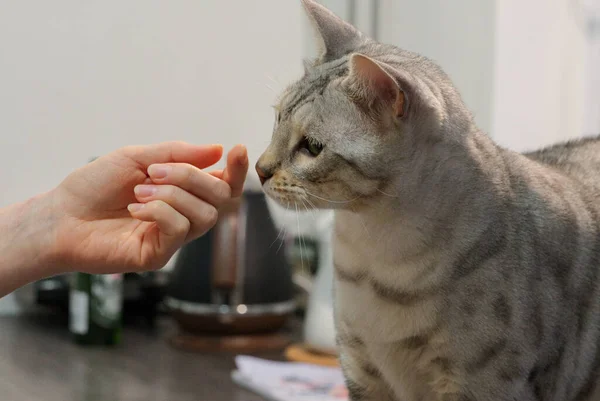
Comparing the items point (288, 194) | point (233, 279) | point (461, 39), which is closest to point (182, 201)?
point (288, 194)

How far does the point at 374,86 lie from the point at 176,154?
303mm

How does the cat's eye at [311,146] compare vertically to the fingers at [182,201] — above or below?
above

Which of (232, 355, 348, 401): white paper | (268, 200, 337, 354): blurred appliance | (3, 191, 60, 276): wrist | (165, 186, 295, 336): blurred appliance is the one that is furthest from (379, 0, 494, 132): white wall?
(3, 191, 60, 276): wrist

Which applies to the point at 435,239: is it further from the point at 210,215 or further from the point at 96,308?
the point at 96,308

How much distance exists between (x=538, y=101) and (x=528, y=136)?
0.08 metres

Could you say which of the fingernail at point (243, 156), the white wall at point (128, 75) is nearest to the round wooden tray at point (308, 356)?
the white wall at point (128, 75)

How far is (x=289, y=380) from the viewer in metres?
1.50

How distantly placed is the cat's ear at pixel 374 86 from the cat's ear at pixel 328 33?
0.15 meters

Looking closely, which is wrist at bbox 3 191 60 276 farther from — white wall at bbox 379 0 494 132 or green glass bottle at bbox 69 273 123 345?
white wall at bbox 379 0 494 132

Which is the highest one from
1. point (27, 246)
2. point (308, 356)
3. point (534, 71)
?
point (534, 71)

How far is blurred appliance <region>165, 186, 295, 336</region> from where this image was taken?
5.64ft

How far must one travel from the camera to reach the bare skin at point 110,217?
1029mm

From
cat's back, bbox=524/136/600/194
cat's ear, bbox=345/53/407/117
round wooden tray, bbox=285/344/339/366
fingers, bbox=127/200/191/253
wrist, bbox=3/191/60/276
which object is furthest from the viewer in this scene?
round wooden tray, bbox=285/344/339/366

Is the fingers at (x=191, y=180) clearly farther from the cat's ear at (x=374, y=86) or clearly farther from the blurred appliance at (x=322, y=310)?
the blurred appliance at (x=322, y=310)
